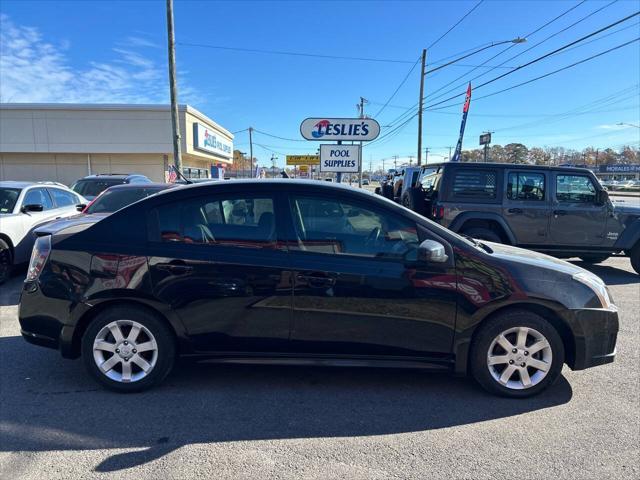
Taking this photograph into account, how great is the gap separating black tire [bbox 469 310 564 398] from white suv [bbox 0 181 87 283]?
687 centimetres

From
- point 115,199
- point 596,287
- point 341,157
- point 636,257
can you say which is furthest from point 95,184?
point 636,257

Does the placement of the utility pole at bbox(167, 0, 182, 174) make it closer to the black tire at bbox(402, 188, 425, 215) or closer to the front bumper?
the black tire at bbox(402, 188, 425, 215)

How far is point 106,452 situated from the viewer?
2.53m

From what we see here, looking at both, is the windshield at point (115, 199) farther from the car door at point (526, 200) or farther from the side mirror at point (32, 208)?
the car door at point (526, 200)

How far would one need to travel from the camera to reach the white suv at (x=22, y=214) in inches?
249

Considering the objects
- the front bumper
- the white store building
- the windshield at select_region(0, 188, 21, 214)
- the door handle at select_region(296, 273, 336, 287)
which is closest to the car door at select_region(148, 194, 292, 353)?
the door handle at select_region(296, 273, 336, 287)

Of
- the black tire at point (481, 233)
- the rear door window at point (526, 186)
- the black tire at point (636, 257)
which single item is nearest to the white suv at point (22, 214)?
the black tire at point (481, 233)

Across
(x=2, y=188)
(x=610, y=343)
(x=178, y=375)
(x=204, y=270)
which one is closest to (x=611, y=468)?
(x=610, y=343)

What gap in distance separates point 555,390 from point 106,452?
11.1ft

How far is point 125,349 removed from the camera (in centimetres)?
316

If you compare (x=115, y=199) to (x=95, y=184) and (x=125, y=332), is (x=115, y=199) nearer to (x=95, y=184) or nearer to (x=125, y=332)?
(x=95, y=184)

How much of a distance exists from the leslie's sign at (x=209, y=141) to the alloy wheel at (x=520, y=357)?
25.8 m

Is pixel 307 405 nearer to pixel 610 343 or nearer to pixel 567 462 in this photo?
pixel 567 462

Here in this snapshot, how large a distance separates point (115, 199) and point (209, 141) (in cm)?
2261
